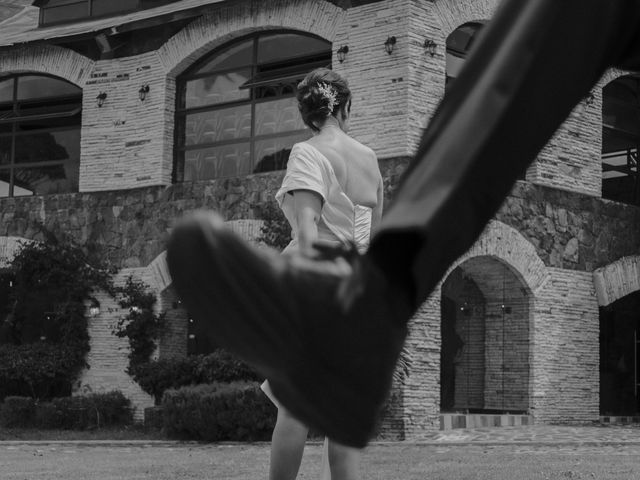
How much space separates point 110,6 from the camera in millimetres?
19484

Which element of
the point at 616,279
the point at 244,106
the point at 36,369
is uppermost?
the point at 244,106

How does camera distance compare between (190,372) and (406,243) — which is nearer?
(406,243)

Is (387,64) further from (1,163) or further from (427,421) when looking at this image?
(1,163)

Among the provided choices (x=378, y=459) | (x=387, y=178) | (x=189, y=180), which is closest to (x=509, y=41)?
(x=378, y=459)

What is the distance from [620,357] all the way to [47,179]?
11.0 meters

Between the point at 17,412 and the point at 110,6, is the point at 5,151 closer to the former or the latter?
the point at 110,6

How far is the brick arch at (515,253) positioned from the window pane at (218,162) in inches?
154

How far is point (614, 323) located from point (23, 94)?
11647mm

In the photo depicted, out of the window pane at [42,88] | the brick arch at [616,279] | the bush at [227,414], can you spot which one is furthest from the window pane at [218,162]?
the brick arch at [616,279]

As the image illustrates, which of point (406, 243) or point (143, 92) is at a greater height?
point (143, 92)

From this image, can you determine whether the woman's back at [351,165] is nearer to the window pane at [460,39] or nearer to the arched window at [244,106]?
the window pane at [460,39]

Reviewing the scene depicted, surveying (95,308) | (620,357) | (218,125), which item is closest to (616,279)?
(620,357)

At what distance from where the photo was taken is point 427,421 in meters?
14.4

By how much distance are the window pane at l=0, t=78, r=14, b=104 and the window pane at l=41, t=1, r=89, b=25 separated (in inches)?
55.3
